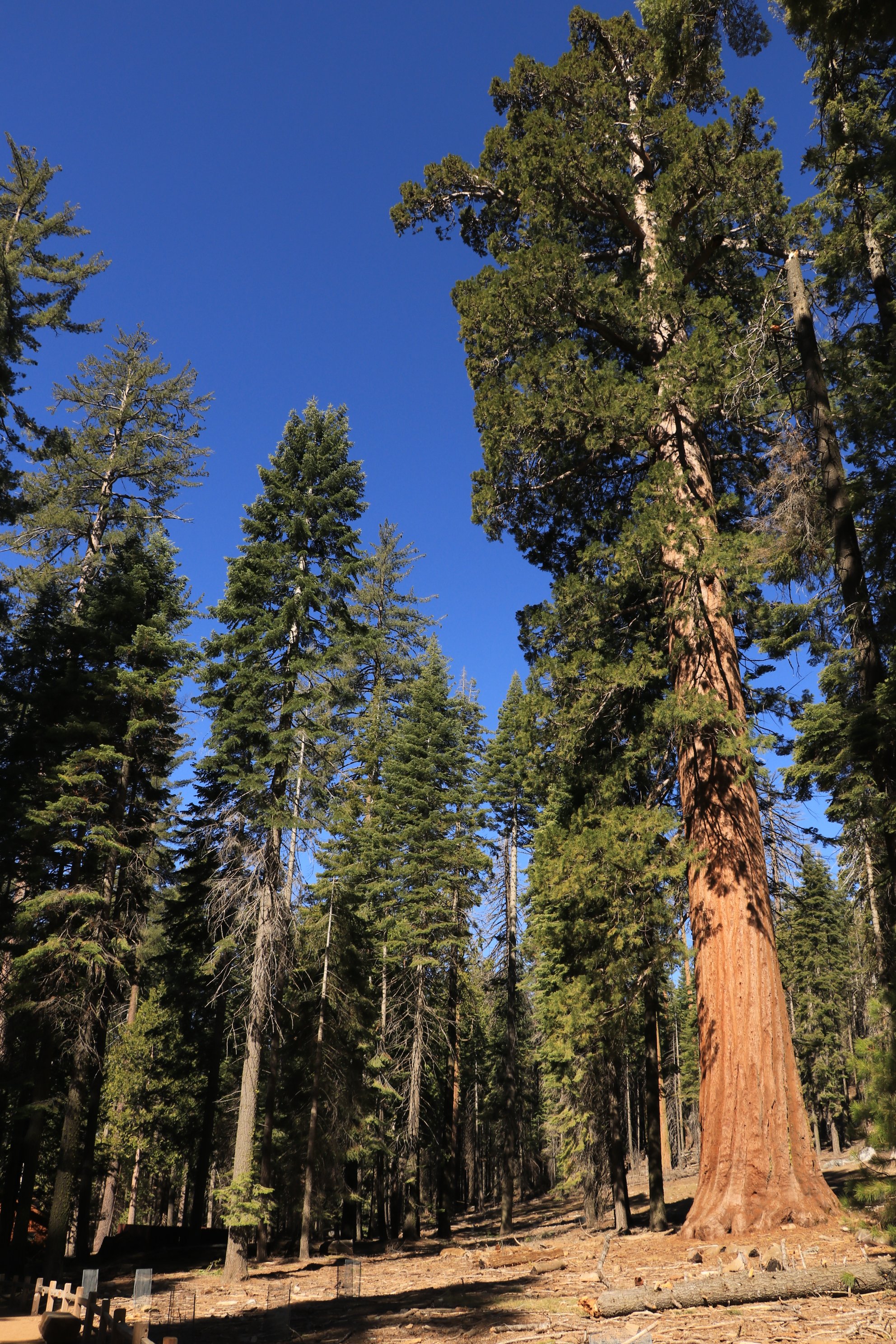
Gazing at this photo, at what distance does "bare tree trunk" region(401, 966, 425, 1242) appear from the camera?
2323cm

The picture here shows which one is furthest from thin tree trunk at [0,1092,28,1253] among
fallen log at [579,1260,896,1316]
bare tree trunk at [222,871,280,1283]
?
fallen log at [579,1260,896,1316]

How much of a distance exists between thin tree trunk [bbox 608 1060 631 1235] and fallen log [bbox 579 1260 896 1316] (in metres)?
12.6

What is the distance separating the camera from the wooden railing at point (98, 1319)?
6.11 meters

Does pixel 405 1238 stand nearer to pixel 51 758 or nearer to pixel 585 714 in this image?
pixel 51 758

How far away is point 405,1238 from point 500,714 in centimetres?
1735

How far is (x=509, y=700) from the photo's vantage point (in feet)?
104

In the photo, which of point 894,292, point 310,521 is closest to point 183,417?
point 310,521

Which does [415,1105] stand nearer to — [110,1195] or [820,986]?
[110,1195]

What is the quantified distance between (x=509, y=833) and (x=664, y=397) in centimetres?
2253

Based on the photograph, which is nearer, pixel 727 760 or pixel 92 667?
pixel 727 760

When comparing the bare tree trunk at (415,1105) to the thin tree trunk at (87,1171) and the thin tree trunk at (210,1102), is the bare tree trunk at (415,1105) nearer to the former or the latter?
the thin tree trunk at (210,1102)

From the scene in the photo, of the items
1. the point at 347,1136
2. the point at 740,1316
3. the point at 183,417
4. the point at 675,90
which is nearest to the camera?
the point at 740,1316

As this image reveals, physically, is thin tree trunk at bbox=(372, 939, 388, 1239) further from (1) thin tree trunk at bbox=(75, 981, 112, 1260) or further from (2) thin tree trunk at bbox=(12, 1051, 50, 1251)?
(2) thin tree trunk at bbox=(12, 1051, 50, 1251)

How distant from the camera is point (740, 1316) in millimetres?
5988
